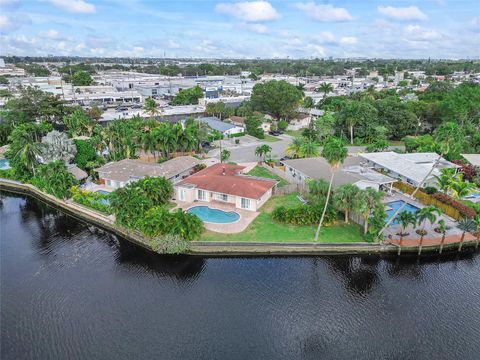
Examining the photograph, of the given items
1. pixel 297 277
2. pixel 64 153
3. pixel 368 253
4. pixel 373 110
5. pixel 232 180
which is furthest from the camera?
pixel 373 110

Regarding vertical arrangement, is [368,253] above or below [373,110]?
below

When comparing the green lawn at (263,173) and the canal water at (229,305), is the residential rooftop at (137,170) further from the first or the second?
the canal water at (229,305)

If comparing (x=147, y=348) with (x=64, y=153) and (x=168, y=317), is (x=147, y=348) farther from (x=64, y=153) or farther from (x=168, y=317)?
(x=64, y=153)

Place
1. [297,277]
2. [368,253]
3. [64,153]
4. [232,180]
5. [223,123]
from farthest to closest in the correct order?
[223,123], [64,153], [232,180], [368,253], [297,277]

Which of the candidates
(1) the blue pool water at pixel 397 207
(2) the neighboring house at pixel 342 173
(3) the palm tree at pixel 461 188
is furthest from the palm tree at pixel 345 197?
(3) the palm tree at pixel 461 188

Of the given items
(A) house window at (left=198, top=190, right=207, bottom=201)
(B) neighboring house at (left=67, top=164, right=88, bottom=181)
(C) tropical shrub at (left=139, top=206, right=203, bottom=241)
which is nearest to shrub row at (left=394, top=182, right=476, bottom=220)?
(A) house window at (left=198, top=190, right=207, bottom=201)

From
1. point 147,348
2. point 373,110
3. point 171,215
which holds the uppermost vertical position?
point 373,110

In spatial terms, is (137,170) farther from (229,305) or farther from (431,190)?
(431,190)

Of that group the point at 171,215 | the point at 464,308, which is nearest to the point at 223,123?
the point at 171,215
